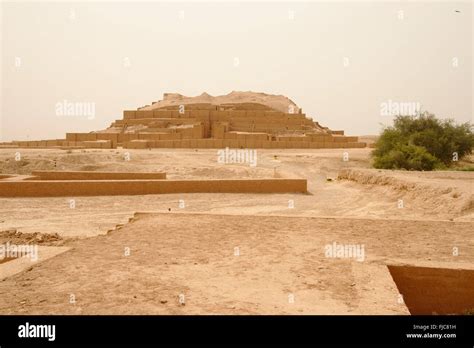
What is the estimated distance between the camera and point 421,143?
21594 mm

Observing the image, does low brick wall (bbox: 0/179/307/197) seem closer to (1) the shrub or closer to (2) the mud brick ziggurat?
(1) the shrub

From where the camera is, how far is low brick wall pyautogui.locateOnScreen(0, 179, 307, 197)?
522 inches

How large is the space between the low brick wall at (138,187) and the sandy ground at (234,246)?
47cm

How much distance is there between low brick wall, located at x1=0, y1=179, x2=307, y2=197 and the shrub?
6.97 metres

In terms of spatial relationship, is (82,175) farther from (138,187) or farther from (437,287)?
(437,287)

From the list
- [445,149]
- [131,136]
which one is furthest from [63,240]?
[131,136]

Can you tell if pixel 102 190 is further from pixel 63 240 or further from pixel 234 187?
pixel 63 240

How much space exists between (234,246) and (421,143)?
18243mm

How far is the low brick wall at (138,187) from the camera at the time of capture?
1327 cm

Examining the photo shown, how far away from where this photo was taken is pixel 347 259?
5531mm

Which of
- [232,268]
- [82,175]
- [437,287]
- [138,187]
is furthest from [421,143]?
[232,268]
